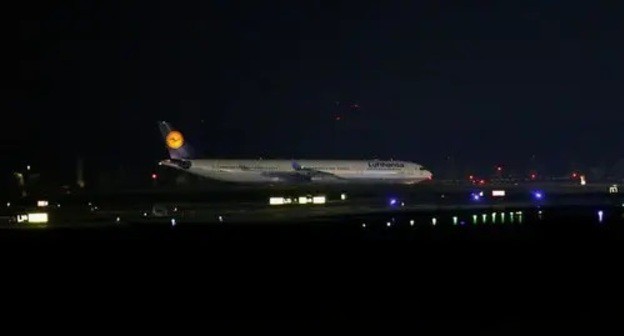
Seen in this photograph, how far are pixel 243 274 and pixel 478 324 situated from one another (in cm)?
841

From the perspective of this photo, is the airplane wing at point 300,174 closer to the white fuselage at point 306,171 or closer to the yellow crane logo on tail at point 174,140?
the white fuselage at point 306,171

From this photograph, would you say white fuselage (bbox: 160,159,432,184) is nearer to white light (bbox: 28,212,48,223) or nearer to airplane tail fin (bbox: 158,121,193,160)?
airplane tail fin (bbox: 158,121,193,160)

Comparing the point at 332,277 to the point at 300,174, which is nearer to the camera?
the point at 332,277

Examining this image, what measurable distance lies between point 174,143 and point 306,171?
1709 cm

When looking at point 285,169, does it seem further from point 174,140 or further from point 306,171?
point 174,140

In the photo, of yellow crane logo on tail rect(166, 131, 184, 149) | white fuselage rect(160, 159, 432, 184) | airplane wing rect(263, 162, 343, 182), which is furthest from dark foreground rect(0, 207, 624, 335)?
yellow crane logo on tail rect(166, 131, 184, 149)

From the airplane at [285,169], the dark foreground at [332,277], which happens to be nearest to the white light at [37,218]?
the dark foreground at [332,277]

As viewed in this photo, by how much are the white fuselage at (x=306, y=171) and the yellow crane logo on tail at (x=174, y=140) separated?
2702 millimetres

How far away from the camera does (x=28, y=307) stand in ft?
57.0

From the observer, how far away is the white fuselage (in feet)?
354

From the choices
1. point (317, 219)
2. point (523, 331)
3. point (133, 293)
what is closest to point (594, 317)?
point (523, 331)

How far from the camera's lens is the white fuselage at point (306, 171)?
107812 millimetres

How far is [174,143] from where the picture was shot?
113312mm

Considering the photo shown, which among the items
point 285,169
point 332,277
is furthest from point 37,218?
point 285,169
